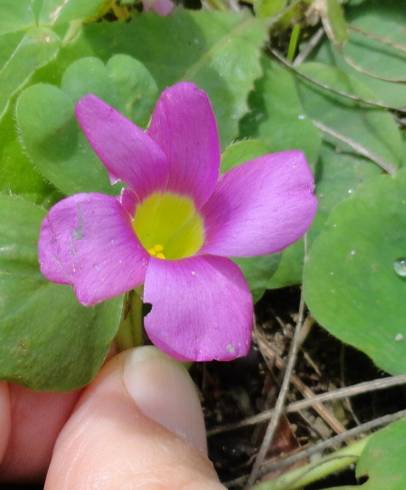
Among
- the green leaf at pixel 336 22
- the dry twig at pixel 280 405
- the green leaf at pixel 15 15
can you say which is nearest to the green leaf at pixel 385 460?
the dry twig at pixel 280 405

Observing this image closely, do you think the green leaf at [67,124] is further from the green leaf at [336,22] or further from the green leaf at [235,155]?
the green leaf at [336,22]

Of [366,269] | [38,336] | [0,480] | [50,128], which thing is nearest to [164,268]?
[38,336]

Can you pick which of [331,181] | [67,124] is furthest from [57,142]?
[331,181]

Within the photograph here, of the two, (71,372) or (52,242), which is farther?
(71,372)

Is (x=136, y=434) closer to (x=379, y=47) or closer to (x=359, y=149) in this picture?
(x=359, y=149)

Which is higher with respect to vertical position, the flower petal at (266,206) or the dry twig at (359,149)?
the flower petal at (266,206)

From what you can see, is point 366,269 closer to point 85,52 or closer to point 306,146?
point 306,146

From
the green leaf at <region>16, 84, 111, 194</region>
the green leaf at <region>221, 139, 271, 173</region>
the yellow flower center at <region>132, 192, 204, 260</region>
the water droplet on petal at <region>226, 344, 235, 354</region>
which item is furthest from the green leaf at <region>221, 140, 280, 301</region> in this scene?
the water droplet on petal at <region>226, 344, 235, 354</region>
